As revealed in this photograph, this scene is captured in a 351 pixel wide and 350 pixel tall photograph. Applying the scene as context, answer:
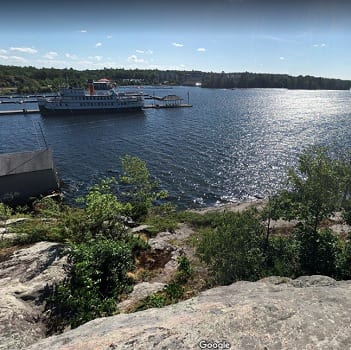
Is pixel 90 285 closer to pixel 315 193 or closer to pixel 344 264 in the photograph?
pixel 344 264

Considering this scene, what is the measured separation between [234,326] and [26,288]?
775cm

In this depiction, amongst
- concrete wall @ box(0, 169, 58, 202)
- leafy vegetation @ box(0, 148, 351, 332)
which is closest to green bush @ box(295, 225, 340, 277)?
leafy vegetation @ box(0, 148, 351, 332)

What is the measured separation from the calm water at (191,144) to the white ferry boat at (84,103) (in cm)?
453

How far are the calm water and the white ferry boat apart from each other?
453 centimetres

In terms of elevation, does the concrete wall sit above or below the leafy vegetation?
below

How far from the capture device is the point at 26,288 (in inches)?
389

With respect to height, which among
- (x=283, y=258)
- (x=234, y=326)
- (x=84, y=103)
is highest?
(x=84, y=103)

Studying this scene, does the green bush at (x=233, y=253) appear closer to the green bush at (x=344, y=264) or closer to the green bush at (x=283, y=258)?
the green bush at (x=283, y=258)

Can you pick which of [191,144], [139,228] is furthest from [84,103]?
[139,228]

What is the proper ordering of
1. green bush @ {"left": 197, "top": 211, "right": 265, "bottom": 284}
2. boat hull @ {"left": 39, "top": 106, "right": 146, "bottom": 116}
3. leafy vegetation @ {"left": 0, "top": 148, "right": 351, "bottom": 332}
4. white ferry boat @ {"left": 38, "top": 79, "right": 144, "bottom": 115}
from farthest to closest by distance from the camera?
boat hull @ {"left": 39, "top": 106, "right": 146, "bottom": 116}, white ferry boat @ {"left": 38, "top": 79, "right": 144, "bottom": 115}, green bush @ {"left": 197, "top": 211, "right": 265, "bottom": 284}, leafy vegetation @ {"left": 0, "top": 148, "right": 351, "bottom": 332}

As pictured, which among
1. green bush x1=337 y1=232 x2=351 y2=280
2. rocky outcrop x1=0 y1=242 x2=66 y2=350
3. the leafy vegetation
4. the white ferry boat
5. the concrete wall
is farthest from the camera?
the white ferry boat

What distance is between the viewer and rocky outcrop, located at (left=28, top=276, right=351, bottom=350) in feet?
16.2

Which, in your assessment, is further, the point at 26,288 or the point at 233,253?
the point at 233,253

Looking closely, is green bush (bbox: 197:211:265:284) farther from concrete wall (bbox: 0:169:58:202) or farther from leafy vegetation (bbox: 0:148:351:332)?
concrete wall (bbox: 0:169:58:202)
